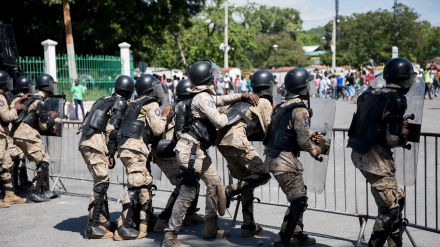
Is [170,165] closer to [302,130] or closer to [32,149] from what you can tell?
[302,130]

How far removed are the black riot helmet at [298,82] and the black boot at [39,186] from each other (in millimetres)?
4546

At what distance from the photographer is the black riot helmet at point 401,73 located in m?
5.28

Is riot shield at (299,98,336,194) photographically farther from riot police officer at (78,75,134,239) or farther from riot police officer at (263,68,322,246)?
riot police officer at (78,75,134,239)

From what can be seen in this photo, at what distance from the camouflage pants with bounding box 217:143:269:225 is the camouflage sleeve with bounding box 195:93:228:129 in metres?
0.66

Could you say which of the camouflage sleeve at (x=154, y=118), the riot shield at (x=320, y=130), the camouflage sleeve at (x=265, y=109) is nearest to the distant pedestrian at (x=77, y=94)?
the camouflage sleeve at (x=154, y=118)

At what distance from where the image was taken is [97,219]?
6.91 metres

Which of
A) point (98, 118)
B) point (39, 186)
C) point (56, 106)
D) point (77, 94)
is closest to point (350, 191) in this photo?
point (98, 118)

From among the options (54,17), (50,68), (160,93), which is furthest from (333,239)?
(54,17)

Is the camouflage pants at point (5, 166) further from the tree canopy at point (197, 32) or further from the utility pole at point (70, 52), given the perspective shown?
the tree canopy at point (197, 32)

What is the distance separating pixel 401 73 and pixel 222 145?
7.09ft

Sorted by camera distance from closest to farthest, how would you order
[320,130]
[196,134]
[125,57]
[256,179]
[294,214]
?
[294,214], [196,134], [320,130], [256,179], [125,57]

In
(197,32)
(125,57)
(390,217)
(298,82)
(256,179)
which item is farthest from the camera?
(197,32)

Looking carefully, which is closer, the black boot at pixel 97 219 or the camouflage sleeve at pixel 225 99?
the camouflage sleeve at pixel 225 99

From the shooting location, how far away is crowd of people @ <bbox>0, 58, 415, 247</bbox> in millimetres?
5332
